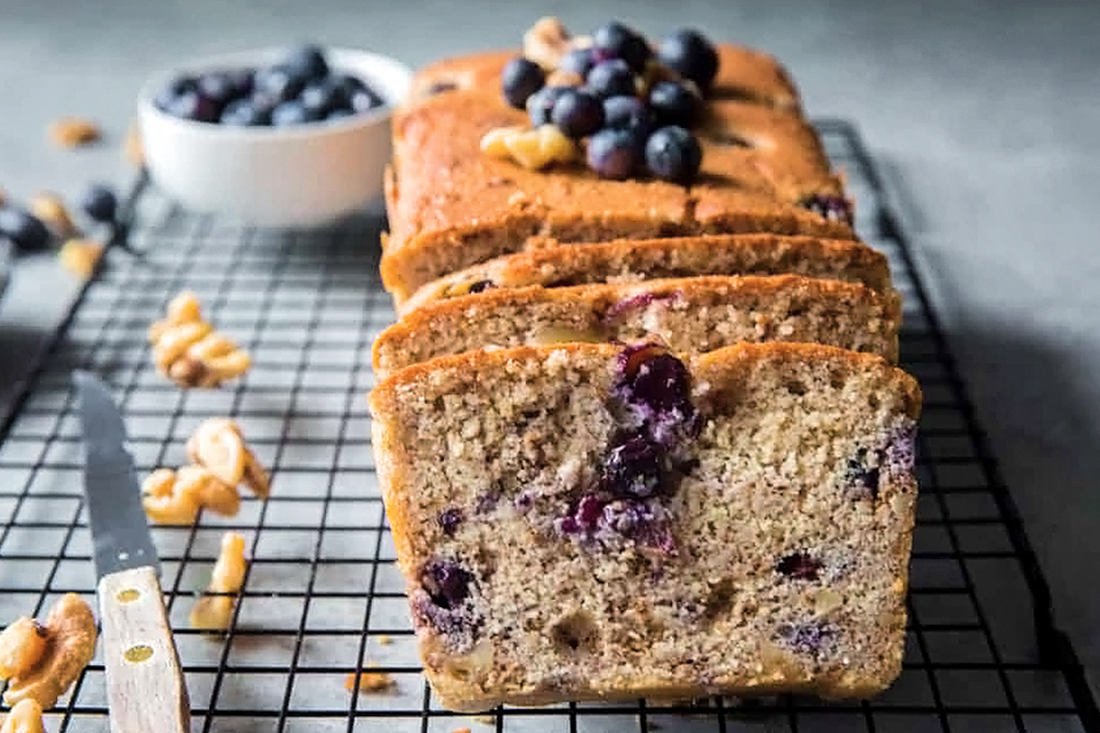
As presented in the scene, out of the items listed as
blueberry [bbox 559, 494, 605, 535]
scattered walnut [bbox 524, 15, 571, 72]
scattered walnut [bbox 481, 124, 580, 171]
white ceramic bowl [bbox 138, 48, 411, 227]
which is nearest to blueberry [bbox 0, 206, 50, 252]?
white ceramic bowl [bbox 138, 48, 411, 227]

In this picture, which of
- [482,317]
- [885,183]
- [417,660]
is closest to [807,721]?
[417,660]

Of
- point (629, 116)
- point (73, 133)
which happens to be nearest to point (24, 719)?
point (629, 116)

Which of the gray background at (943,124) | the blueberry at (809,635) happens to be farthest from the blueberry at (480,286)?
the gray background at (943,124)

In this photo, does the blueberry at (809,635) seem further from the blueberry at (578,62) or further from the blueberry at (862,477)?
the blueberry at (578,62)

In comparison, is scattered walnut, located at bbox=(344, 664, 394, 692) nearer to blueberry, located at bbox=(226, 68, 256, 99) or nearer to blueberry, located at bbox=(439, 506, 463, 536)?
blueberry, located at bbox=(439, 506, 463, 536)

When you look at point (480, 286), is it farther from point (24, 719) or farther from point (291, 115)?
point (291, 115)

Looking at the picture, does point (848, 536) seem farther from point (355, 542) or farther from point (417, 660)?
point (355, 542)
